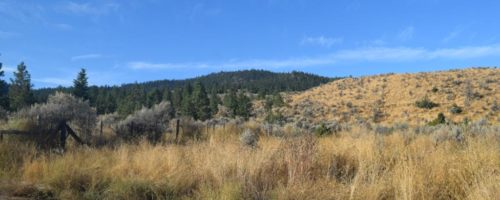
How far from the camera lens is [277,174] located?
23.8ft

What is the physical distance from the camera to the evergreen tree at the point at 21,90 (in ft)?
185

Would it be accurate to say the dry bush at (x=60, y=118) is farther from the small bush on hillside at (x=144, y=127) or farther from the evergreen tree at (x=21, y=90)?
the evergreen tree at (x=21, y=90)

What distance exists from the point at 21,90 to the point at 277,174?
58709 mm

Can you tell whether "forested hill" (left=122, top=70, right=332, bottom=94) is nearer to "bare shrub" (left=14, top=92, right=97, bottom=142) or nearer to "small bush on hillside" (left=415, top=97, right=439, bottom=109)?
"small bush on hillside" (left=415, top=97, right=439, bottom=109)

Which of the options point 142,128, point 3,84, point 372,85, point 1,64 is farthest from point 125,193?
point 372,85

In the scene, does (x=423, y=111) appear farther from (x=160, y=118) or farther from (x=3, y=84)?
(x=3, y=84)

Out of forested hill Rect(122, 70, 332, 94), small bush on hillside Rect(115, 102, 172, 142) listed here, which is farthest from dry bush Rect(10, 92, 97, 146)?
forested hill Rect(122, 70, 332, 94)

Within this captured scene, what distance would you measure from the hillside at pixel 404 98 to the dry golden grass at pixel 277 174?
36.0 meters

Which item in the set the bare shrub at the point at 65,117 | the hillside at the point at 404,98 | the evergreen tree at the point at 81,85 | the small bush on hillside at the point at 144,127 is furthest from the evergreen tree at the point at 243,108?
the bare shrub at the point at 65,117

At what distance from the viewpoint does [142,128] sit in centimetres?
2038

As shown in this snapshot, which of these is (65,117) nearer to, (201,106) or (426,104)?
(426,104)

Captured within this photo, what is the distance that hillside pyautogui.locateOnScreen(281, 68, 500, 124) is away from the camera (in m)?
45.5

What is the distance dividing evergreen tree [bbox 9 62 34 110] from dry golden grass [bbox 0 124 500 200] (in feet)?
168

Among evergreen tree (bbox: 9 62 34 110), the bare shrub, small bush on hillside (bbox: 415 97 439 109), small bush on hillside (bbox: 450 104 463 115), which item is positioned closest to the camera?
the bare shrub
